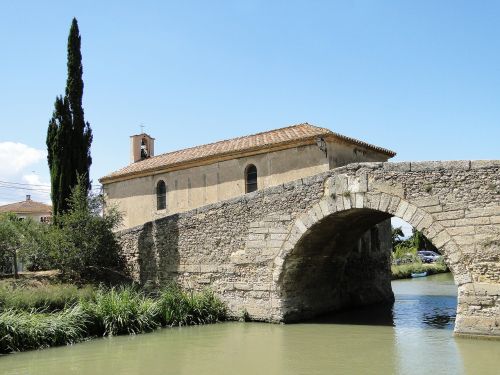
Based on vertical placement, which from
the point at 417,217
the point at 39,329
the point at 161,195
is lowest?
the point at 39,329

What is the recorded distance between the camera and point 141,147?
94.0 ft

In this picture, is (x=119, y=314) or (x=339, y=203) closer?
A: (x=339, y=203)

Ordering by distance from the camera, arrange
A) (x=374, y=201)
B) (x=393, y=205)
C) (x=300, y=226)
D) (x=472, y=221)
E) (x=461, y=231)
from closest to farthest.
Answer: (x=472, y=221), (x=461, y=231), (x=393, y=205), (x=374, y=201), (x=300, y=226)

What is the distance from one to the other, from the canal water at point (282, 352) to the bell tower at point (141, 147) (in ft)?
51.6

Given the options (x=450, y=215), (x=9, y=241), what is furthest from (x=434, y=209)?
(x=9, y=241)

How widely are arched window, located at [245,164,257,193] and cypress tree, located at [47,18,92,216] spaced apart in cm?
594

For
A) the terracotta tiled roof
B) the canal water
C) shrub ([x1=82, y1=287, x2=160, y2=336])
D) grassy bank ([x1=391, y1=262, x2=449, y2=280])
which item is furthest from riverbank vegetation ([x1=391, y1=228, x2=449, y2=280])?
the terracotta tiled roof

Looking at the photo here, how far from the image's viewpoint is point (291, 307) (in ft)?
47.6

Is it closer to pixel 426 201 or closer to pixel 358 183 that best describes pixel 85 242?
pixel 358 183

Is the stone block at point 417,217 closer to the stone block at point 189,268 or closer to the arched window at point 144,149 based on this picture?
the stone block at point 189,268

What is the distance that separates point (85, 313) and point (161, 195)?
11338 mm

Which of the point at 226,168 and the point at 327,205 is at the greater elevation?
the point at 226,168

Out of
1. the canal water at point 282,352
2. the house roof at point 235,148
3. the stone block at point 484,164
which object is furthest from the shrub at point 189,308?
the stone block at point 484,164

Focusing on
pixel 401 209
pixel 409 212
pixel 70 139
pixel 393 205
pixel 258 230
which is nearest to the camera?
pixel 409 212
